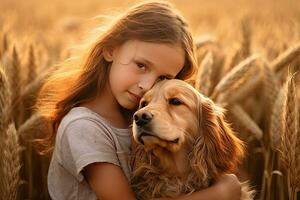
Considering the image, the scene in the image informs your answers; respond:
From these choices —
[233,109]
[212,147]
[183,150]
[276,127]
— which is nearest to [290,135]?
[212,147]

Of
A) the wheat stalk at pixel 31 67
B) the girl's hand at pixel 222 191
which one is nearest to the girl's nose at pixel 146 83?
the girl's hand at pixel 222 191

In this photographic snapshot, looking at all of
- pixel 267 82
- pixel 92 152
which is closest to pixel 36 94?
pixel 92 152

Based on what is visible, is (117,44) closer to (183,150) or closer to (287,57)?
(183,150)

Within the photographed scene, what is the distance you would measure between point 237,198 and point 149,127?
0.70 meters

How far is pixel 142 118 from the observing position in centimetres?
257

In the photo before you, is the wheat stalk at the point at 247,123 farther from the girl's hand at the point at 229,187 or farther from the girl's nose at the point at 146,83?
the girl's nose at the point at 146,83

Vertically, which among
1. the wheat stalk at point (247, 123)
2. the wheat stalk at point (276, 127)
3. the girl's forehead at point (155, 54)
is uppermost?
the girl's forehead at point (155, 54)

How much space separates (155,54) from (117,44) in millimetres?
267

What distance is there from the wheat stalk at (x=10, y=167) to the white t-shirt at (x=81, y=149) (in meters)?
0.25

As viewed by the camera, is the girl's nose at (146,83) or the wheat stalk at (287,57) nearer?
the girl's nose at (146,83)

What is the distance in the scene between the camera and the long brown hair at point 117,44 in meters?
2.98

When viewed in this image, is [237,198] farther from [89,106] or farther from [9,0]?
[9,0]

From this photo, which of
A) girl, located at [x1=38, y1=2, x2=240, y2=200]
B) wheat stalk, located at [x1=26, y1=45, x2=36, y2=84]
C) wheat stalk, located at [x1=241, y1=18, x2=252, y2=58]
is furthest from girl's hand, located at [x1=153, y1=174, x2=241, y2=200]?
wheat stalk, located at [x1=241, y1=18, x2=252, y2=58]

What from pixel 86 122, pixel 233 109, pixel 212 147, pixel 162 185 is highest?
pixel 86 122
